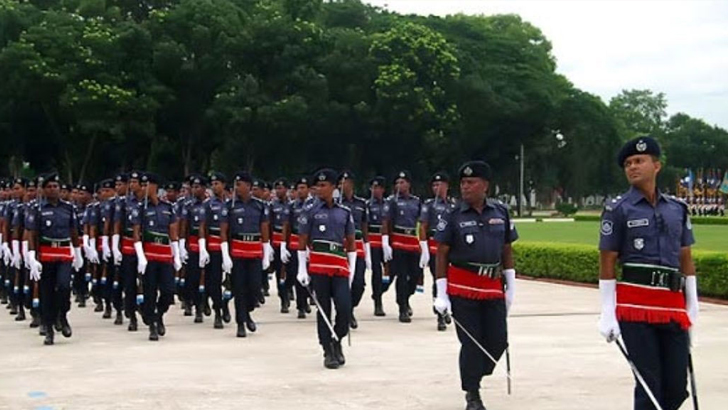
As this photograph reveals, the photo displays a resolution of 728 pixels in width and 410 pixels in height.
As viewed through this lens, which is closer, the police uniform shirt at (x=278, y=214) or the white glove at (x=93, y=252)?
the white glove at (x=93, y=252)

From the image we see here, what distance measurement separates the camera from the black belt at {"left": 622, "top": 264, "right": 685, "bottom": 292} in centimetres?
609

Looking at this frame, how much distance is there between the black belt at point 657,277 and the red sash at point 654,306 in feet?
0.08

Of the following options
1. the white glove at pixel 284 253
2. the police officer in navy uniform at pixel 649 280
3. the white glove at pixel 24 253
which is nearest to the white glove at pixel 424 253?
the white glove at pixel 284 253

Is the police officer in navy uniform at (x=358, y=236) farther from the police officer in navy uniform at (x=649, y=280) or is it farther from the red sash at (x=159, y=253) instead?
the police officer in navy uniform at (x=649, y=280)

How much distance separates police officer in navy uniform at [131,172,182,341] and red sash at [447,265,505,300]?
5.27m

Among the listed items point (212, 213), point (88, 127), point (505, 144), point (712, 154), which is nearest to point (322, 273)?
point (212, 213)

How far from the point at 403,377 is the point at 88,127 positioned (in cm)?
3298

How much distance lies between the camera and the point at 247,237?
12422 millimetres

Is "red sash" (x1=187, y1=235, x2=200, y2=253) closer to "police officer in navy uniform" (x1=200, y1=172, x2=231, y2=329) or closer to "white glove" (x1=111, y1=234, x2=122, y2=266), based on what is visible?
"police officer in navy uniform" (x1=200, y1=172, x2=231, y2=329)

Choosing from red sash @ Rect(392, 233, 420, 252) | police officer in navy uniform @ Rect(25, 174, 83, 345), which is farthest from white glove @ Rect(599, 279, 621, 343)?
red sash @ Rect(392, 233, 420, 252)

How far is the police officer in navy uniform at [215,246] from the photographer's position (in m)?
13.2

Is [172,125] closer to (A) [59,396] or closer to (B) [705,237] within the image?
(B) [705,237]

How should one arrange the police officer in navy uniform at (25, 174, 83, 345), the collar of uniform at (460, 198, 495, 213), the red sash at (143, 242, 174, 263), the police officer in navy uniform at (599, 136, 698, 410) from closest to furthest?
1. the police officer in navy uniform at (599, 136, 698, 410)
2. the collar of uniform at (460, 198, 495, 213)
3. the police officer in navy uniform at (25, 174, 83, 345)
4. the red sash at (143, 242, 174, 263)

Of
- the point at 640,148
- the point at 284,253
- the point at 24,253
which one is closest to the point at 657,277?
the point at 640,148
